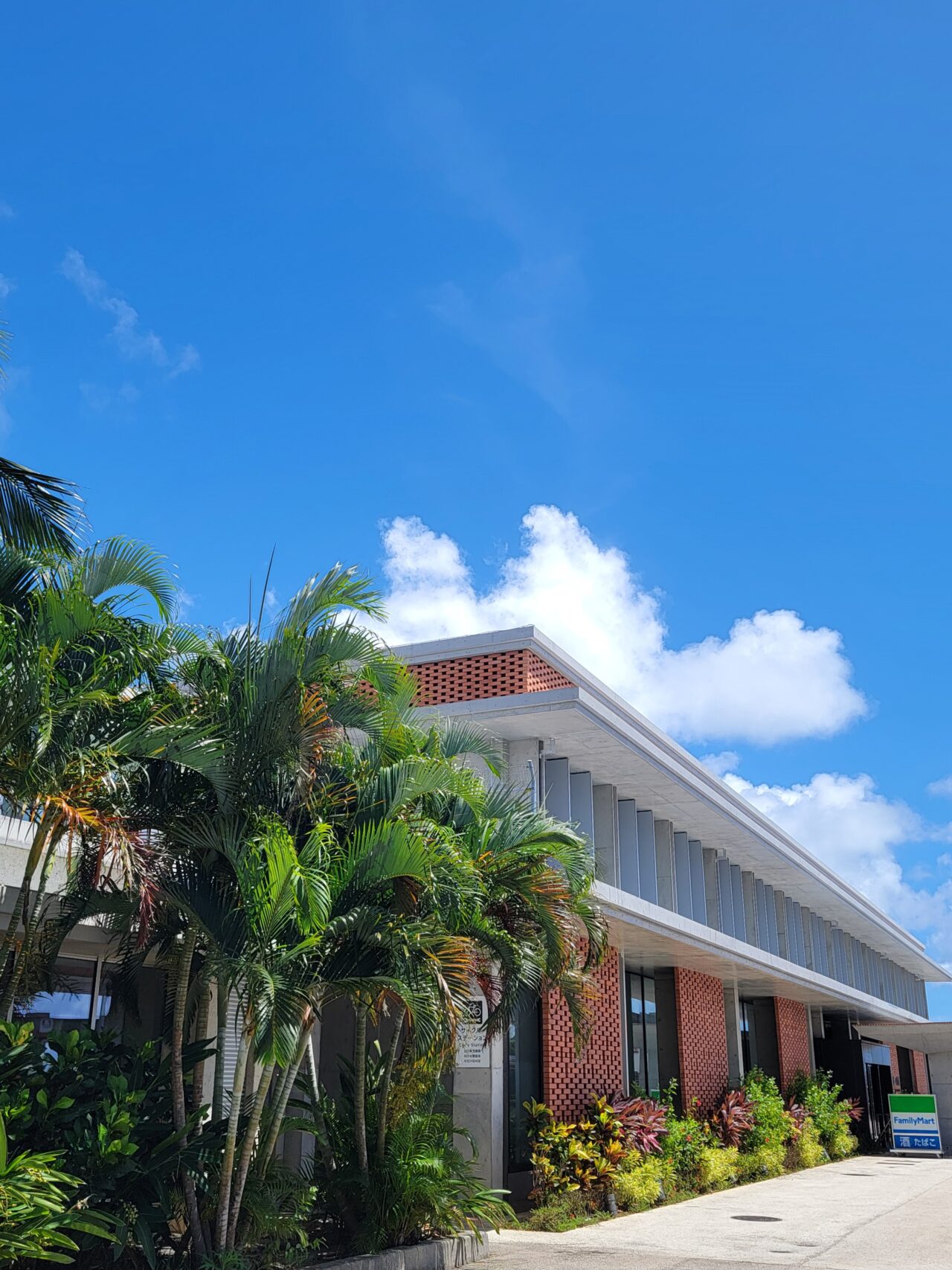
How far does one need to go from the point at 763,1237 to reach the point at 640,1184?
8.19 feet

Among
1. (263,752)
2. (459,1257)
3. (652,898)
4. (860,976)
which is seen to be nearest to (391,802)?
(263,752)

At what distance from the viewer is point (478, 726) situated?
15617 mm

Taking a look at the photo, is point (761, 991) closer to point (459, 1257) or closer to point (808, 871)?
point (808, 871)

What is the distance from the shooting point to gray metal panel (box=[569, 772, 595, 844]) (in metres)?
17.7

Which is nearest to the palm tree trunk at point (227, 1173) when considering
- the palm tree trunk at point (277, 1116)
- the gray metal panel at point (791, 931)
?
the palm tree trunk at point (277, 1116)

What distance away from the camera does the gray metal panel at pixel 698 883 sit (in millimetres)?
21953

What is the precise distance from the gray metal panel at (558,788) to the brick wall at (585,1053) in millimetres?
2161

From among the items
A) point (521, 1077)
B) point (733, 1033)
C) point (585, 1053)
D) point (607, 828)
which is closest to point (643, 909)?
point (585, 1053)

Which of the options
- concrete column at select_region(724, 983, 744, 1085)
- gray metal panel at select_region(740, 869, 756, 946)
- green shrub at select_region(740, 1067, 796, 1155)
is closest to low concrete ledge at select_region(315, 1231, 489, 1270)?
green shrub at select_region(740, 1067, 796, 1155)

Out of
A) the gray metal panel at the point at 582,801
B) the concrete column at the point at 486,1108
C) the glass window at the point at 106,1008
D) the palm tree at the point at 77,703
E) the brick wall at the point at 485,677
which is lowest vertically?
the concrete column at the point at 486,1108

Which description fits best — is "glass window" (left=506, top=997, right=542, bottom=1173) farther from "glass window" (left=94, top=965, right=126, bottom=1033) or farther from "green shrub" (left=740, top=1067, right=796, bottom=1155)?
"green shrub" (left=740, top=1067, right=796, bottom=1155)

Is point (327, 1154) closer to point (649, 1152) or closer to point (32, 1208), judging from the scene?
point (32, 1208)

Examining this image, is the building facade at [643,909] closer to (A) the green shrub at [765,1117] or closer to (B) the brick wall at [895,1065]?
(A) the green shrub at [765,1117]

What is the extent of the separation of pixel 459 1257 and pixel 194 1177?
3170mm
